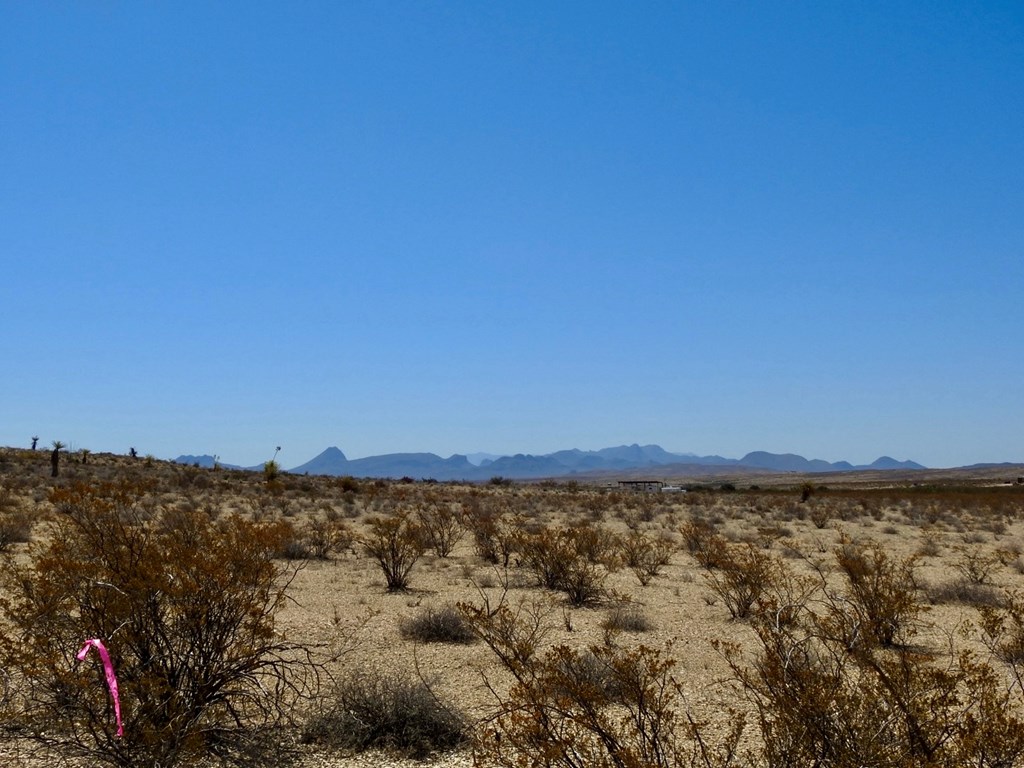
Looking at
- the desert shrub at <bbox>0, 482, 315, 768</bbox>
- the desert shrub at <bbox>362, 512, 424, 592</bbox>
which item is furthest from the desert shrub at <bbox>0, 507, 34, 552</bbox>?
the desert shrub at <bbox>0, 482, 315, 768</bbox>

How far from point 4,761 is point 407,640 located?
5033 mm

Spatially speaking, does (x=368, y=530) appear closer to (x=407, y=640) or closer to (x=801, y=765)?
(x=407, y=640)

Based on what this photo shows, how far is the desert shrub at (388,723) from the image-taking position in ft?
22.2

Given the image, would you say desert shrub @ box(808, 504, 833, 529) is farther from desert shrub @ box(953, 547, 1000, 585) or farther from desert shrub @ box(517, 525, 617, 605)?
desert shrub @ box(517, 525, 617, 605)

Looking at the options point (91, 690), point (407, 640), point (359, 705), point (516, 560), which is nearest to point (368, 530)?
point (516, 560)

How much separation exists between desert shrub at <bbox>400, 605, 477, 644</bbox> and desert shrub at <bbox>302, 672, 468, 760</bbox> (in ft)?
10.1

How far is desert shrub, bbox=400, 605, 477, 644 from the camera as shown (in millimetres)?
10461

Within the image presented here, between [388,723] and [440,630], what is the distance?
360cm

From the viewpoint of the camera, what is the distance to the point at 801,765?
169 inches

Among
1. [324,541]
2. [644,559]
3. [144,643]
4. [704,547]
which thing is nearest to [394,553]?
[324,541]

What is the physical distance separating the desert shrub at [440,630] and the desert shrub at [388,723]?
10.1 ft

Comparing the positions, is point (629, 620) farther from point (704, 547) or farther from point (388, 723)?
point (704, 547)

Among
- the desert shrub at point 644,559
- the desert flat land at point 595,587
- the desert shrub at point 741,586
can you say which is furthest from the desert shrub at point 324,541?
the desert shrub at point 741,586

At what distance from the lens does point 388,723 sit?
6961 millimetres
